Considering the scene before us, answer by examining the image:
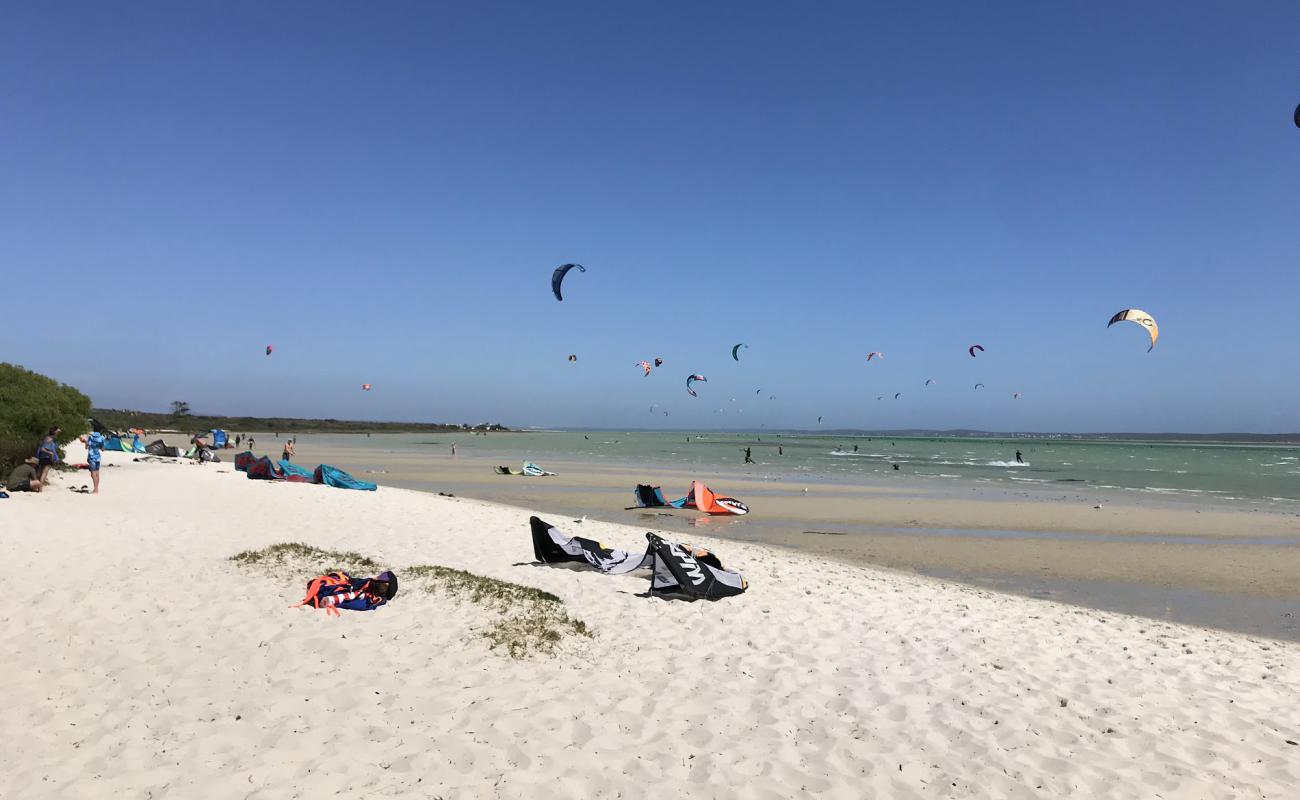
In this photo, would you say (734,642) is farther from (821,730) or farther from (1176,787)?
(1176,787)

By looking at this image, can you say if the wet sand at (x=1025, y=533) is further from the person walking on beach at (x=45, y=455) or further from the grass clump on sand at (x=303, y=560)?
the person walking on beach at (x=45, y=455)

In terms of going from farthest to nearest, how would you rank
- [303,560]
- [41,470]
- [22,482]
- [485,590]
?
[41,470], [22,482], [303,560], [485,590]

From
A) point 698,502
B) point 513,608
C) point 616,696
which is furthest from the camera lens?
point 698,502

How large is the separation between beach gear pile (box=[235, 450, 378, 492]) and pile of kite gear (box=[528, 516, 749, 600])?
12.1m

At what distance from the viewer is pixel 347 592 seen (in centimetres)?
730

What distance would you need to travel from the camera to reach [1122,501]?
25.1 m

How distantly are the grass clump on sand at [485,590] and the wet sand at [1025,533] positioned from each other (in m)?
7.41

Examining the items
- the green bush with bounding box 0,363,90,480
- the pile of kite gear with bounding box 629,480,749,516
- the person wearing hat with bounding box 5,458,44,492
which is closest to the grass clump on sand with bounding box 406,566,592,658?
the pile of kite gear with bounding box 629,480,749,516

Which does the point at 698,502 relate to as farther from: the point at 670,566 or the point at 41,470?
the point at 41,470

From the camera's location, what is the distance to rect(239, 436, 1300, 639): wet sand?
10.8 metres

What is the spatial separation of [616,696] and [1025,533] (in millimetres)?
15098

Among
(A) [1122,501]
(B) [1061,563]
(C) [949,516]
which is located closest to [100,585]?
(B) [1061,563]

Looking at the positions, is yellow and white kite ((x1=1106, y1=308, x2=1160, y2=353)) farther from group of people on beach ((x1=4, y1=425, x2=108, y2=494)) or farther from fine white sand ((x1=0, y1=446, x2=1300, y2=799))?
group of people on beach ((x1=4, y1=425, x2=108, y2=494))

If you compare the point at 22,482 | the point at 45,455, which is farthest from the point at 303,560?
the point at 45,455
